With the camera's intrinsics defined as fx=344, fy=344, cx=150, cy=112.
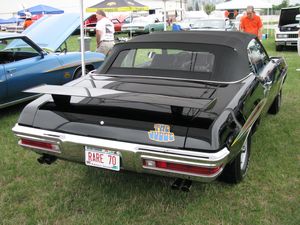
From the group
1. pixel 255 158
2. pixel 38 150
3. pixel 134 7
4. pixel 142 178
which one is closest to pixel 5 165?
pixel 38 150

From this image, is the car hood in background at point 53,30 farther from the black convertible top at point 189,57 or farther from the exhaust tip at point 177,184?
the exhaust tip at point 177,184

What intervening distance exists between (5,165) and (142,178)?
4.94ft

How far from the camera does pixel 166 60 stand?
11.2ft

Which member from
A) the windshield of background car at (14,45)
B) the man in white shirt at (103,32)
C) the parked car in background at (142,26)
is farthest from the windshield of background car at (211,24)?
the windshield of background car at (14,45)

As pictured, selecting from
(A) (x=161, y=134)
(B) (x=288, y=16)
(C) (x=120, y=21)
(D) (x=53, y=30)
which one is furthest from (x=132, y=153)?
(C) (x=120, y=21)

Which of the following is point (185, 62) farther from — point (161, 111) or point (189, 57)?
point (161, 111)

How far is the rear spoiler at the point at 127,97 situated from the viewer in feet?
7.02

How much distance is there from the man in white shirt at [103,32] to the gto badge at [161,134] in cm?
604

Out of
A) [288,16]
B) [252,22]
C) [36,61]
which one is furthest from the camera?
[288,16]

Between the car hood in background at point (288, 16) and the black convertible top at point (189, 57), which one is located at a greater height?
the car hood in background at point (288, 16)

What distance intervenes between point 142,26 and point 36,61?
17960mm

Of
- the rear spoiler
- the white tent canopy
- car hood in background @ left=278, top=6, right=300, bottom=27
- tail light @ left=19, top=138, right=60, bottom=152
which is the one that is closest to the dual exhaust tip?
the rear spoiler

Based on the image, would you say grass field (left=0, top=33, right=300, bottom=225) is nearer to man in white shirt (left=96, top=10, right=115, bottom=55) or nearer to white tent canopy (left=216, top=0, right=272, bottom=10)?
man in white shirt (left=96, top=10, right=115, bottom=55)

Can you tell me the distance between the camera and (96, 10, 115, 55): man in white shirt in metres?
7.99
